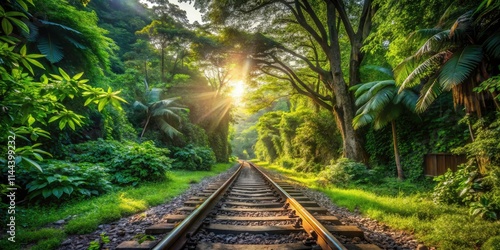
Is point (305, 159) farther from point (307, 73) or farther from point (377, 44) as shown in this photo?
point (377, 44)

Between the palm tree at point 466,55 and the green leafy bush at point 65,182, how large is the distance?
344 inches

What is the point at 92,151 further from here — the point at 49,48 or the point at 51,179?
the point at 51,179

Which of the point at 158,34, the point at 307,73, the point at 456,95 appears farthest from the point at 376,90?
the point at 158,34

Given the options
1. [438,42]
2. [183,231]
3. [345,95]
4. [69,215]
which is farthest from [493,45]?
[69,215]

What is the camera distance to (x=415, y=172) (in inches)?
357

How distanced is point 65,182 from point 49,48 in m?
3.86

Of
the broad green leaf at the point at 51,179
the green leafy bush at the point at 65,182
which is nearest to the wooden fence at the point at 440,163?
the green leafy bush at the point at 65,182

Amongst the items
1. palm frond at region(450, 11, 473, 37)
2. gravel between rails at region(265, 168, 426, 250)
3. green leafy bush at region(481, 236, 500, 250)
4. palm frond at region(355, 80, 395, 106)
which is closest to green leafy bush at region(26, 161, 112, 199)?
gravel between rails at region(265, 168, 426, 250)

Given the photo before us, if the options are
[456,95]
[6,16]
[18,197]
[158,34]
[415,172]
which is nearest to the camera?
[6,16]

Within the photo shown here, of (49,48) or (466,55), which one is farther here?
(49,48)

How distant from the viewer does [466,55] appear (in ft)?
16.5

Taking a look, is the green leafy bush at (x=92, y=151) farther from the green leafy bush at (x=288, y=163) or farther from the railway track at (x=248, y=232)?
the green leafy bush at (x=288, y=163)

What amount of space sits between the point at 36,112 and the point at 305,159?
56.0ft

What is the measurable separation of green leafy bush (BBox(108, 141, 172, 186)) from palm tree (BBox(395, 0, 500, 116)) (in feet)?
28.1
